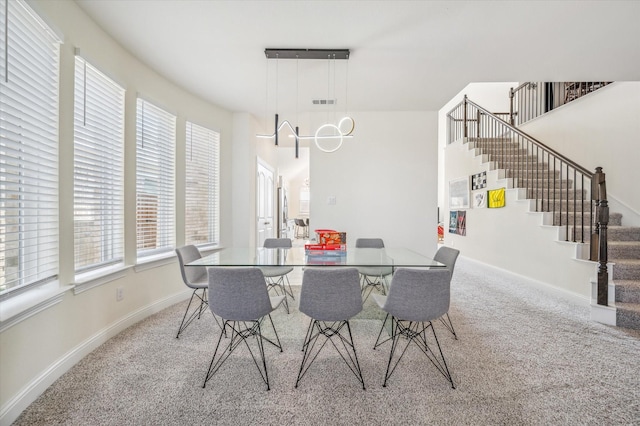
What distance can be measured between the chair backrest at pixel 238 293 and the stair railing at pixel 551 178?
141 inches

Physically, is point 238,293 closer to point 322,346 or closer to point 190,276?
point 322,346

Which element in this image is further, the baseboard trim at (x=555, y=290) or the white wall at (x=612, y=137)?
the white wall at (x=612, y=137)

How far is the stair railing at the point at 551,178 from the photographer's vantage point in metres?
3.07

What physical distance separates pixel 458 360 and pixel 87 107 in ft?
11.8

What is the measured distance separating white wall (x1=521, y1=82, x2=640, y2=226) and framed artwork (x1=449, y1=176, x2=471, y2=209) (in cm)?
170

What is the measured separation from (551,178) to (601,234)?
2.26 meters

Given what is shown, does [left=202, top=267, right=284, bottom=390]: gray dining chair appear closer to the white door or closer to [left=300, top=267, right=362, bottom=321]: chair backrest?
[left=300, top=267, right=362, bottom=321]: chair backrest

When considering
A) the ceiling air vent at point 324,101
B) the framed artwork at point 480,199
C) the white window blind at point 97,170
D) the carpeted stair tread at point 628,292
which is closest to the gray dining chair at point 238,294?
the white window blind at point 97,170

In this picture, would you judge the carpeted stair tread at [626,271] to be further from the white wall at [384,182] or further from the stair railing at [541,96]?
the stair railing at [541,96]

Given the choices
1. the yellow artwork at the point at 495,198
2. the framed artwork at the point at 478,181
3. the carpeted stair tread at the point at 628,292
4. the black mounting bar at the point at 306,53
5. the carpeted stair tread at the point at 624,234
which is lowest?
the carpeted stair tread at the point at 628,292

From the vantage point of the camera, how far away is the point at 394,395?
68.2 inches

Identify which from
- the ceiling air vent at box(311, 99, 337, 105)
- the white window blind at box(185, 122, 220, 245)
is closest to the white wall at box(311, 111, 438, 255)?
the ceiling air vent at box(311, 99, 337, 105)

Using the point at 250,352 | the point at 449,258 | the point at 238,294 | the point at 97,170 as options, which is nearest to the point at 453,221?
the point at 449,258

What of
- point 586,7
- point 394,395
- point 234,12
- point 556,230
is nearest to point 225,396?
point 394,395
